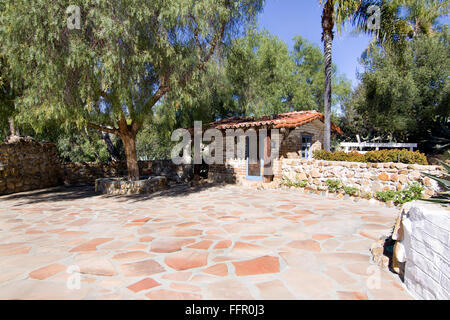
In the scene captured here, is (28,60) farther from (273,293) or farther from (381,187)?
(381,187)

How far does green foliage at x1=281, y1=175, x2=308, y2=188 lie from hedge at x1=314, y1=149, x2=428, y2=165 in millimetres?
1215

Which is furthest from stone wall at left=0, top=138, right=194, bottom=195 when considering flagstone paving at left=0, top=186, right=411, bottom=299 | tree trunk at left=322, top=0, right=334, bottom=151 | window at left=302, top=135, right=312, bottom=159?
tree trunk at left=322, top=0, right=334, bottom=151

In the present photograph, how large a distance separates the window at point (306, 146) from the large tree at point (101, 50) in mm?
7193

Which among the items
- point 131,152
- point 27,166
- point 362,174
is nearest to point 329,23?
point 362,174

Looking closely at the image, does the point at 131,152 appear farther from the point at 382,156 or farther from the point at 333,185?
the point at 382,156

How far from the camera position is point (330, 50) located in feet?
34.6

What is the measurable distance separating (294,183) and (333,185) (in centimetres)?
164

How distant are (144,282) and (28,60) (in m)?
6.80

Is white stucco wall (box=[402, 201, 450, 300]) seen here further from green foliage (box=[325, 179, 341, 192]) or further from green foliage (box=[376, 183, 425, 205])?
green foliage (box=[325, 179, 341, 192])

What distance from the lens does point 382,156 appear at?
8430 millimetres

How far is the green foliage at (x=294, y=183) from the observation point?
9883 millimetres

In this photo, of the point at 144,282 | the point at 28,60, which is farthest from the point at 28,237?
the point at 28,60

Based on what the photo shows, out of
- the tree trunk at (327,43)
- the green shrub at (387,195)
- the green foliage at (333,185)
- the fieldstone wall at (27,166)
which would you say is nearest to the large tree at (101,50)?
the fieldstone wall at (27,166)

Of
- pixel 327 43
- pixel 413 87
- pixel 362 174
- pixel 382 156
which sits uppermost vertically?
pixel 327 43
